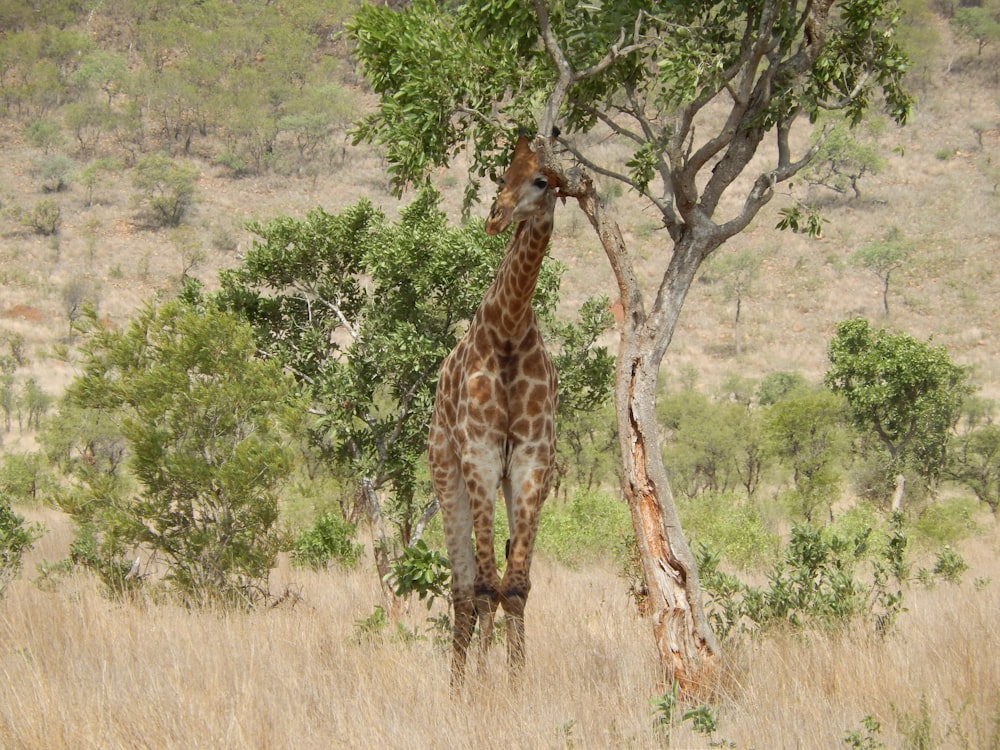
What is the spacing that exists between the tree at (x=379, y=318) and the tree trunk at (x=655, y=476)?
10.4 feet

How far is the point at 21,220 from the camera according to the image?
1737 inches

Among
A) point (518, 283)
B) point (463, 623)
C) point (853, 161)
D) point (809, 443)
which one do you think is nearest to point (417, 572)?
point (463, 623)

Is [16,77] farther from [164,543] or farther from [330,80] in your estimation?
[164,543]

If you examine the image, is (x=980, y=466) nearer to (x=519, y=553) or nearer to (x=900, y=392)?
(x=900, y=392)

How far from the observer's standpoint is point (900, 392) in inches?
728

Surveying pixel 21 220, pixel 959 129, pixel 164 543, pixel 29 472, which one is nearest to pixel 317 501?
pixel 164 543

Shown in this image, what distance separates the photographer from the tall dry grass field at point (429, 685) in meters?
4.69

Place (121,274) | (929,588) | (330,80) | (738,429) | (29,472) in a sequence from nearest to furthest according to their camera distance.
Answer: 1. (929,588)
2. (29,472)
3. (738,429)
4. (121,274)
5. (330,80)

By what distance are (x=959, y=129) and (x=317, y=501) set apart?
52.1 metres

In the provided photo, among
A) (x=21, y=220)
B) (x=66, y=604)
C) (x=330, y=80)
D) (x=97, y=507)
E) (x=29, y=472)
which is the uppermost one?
(x=330, y=80)

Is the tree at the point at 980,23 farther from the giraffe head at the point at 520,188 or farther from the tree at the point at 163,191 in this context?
the giraffe head at the point at 520,188

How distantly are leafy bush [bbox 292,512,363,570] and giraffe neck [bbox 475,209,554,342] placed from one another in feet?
19.9

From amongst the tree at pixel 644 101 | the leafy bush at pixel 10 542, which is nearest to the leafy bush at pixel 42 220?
the leafy bush at pixel 10 542

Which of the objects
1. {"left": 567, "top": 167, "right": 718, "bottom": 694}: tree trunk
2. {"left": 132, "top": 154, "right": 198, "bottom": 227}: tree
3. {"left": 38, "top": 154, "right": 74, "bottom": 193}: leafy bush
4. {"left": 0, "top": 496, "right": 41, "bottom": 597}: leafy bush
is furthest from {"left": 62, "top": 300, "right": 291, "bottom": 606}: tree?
{"left": 38, "top": 154, "right": 74, "bottom": 193}: leafy bush
